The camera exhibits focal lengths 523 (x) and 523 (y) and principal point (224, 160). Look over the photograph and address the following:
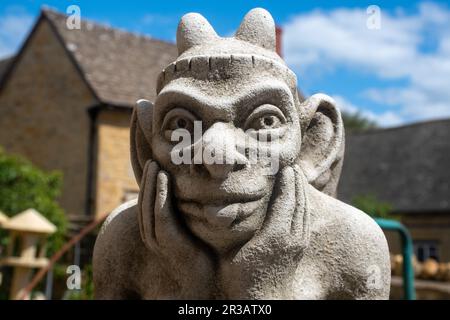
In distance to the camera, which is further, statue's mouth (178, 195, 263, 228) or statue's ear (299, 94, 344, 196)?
statue's ear (299, 94, 344, 196)

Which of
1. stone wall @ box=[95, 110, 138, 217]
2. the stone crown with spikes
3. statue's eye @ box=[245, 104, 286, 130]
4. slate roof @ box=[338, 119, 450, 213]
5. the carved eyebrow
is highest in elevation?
slate roof @ box=[338, 119, 450, 213]

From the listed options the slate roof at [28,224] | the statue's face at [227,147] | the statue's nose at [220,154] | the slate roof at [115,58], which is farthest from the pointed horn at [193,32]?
the slate roof at [115,58]

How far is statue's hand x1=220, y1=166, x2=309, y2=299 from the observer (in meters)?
1.87

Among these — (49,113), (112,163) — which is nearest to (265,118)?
(112,163)

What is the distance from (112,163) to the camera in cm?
1037

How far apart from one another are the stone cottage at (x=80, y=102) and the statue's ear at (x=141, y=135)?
7487mm

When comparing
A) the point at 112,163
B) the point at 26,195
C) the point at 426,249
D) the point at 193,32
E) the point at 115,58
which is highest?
the point at 115,58

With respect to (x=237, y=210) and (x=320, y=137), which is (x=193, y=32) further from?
(x=237, y=210)

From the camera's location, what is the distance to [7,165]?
8.28m

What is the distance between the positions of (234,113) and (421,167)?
16.3 metres

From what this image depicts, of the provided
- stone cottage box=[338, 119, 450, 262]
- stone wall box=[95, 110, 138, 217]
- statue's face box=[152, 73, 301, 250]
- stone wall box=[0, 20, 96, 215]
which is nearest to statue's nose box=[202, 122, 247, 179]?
statue's face box=[152, 73, 301, 250]

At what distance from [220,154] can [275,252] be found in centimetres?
41

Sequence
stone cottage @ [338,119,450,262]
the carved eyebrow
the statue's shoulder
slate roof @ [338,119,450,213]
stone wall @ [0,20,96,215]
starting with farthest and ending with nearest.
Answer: slate roof @ [338,119,450,213], stone cottage @ [338,119,450,262], stone wall @ [0,20,96,215], the statue's shoulder, the carved eyebrow

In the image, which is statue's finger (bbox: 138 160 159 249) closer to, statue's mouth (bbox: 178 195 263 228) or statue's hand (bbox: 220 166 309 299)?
statue's mouth (bbox: 178 195 263 228)
